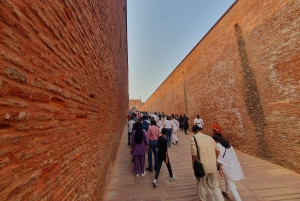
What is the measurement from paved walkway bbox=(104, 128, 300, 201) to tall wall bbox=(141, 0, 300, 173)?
0.92 m

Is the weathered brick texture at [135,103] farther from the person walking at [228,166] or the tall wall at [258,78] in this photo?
the person walking at [228,166]

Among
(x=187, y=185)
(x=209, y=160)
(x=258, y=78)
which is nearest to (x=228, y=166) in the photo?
(x=209, y=160)

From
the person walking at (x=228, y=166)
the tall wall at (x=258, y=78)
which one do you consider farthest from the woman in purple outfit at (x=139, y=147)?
the tall wall at (x=258, y=78)

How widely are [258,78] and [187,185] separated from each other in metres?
5.24

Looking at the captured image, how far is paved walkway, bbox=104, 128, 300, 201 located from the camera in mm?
3293

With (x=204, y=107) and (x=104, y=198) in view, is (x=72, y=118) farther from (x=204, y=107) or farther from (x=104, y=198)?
(x=204, y=107)

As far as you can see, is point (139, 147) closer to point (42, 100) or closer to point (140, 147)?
point (140, 147)

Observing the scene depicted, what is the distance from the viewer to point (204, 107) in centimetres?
1084

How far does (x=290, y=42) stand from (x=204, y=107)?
6611mm

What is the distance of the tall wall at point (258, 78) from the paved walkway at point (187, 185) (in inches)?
36.2

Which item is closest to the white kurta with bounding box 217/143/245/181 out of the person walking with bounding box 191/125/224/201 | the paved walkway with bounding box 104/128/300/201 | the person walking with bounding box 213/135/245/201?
the person walking with bounding box 213/135/245/201

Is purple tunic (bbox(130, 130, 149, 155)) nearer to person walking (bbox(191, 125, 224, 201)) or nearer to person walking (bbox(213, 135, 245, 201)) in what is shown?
person walking (bbox(191, 125, 224, 201))

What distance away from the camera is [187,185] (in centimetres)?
380

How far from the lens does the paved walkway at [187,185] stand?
3.29 m
